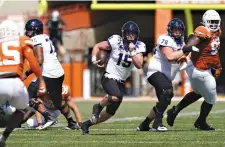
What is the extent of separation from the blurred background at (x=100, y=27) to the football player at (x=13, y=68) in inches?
593

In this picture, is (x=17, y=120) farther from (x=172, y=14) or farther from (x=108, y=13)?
(x=108, y=13)

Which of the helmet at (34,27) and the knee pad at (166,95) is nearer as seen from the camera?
the knee pad at (166,95)

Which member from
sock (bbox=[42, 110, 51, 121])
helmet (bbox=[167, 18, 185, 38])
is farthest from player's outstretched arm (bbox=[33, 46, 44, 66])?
helmet (bbox=[167, 18, 185, 38])

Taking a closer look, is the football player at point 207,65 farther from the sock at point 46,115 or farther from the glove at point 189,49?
the sock at point 46,115

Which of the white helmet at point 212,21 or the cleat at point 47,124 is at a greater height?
the white helmet at point 212,21

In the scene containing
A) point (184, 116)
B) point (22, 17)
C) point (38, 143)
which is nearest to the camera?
point (38, 143)

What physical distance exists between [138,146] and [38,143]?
4.14 feet


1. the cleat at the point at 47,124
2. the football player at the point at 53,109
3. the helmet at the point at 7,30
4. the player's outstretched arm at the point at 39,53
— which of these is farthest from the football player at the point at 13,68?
the football player at the point at 53,109

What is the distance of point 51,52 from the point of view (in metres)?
12.2

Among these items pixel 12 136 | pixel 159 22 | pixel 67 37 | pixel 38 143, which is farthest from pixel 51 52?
pixel 67 37

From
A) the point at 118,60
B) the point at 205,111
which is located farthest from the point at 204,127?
the point at 118,60

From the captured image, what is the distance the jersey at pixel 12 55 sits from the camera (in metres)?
9.14

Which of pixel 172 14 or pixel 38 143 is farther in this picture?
pixel 172 14

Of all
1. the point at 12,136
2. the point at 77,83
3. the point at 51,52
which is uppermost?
the point at 51,52
